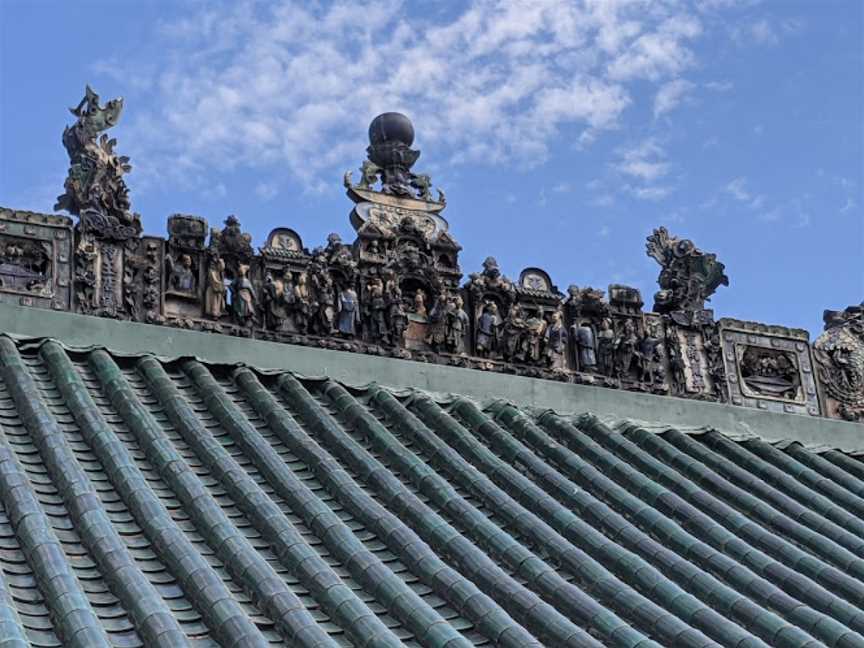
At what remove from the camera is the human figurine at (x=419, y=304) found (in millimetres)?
13789

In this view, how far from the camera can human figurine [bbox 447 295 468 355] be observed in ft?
45.0

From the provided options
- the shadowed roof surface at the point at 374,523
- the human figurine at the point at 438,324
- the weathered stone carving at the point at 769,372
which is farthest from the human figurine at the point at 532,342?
the weathered stone carving at the point at 769,372

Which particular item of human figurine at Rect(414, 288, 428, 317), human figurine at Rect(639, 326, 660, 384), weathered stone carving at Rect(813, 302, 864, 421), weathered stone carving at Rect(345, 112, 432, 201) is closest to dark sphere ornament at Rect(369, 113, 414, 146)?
weathered stone carving at Rect(345, 112, 432, 201)

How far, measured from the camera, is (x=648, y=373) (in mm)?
14570

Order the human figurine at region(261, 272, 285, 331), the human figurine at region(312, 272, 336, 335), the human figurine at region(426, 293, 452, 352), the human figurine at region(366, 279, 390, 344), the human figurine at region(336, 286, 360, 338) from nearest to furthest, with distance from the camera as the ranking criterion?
1. the human figurine at region(261, 272, 285, 331)
2. the human figurine at region(312, 272, 336, 335)
3. the human figurine at region(336, 286, 360, 338)
4. the human figurine at region(366, 279, 390, 344)
5. the human figurine at region(426, 293, 452, 352)

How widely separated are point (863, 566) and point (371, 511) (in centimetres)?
402

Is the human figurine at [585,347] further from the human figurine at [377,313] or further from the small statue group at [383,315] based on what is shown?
the human figurine at [377,313]

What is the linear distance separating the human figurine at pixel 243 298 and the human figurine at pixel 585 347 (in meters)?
3.26

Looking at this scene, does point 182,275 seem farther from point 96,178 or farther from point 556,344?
point 556,344

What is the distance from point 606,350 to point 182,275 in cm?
415

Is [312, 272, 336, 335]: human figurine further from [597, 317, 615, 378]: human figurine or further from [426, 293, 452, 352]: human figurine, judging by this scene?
[597, 317, 615, 378]: human figurine

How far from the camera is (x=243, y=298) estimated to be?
12.9 meters

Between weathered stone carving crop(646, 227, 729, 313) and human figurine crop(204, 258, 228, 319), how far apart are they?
15.4 feet

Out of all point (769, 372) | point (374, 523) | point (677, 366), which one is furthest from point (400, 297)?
point (769, 372)
